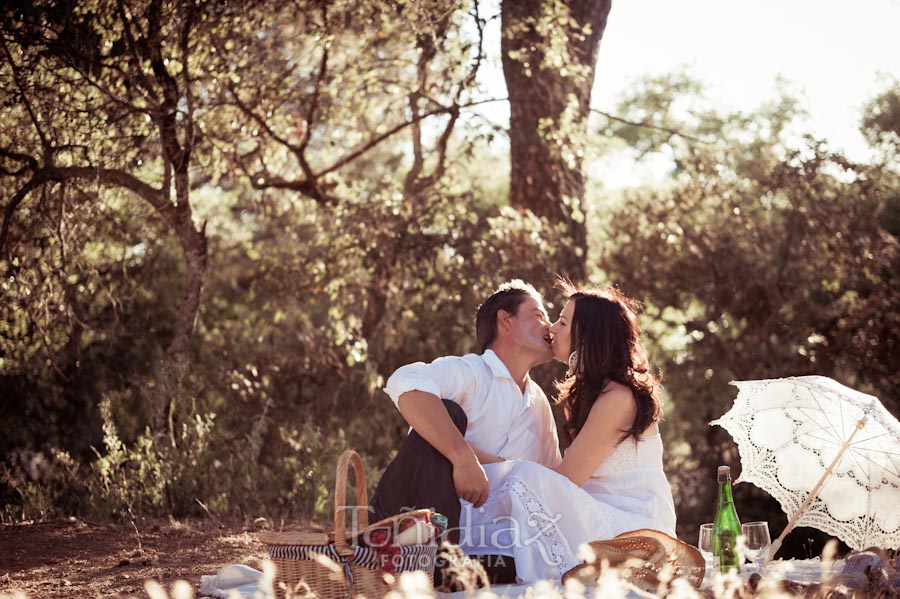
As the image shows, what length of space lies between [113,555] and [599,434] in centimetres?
289

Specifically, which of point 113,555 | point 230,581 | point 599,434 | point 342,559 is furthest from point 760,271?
point 342,559

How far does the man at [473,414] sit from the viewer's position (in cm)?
438

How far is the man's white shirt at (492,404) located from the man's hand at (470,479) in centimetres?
51

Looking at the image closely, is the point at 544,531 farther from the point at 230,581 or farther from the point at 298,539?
the point at 230,581

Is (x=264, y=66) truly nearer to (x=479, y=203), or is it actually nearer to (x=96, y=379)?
(x=479, y=203)

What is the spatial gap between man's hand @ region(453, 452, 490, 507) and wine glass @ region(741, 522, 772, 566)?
1.12m

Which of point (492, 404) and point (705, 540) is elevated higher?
point (492, 404)

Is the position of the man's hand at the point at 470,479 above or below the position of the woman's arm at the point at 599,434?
below

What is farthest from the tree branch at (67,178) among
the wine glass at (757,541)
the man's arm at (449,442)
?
the wine glass at (757,541)

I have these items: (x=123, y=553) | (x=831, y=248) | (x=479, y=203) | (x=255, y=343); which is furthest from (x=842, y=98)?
(x=123, y=553)

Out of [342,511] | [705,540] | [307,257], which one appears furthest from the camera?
[307,257]

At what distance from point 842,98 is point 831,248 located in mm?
4741

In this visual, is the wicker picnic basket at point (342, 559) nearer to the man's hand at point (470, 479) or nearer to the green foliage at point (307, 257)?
the man's hand at point (470, 479)

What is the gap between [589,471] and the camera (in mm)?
4578
